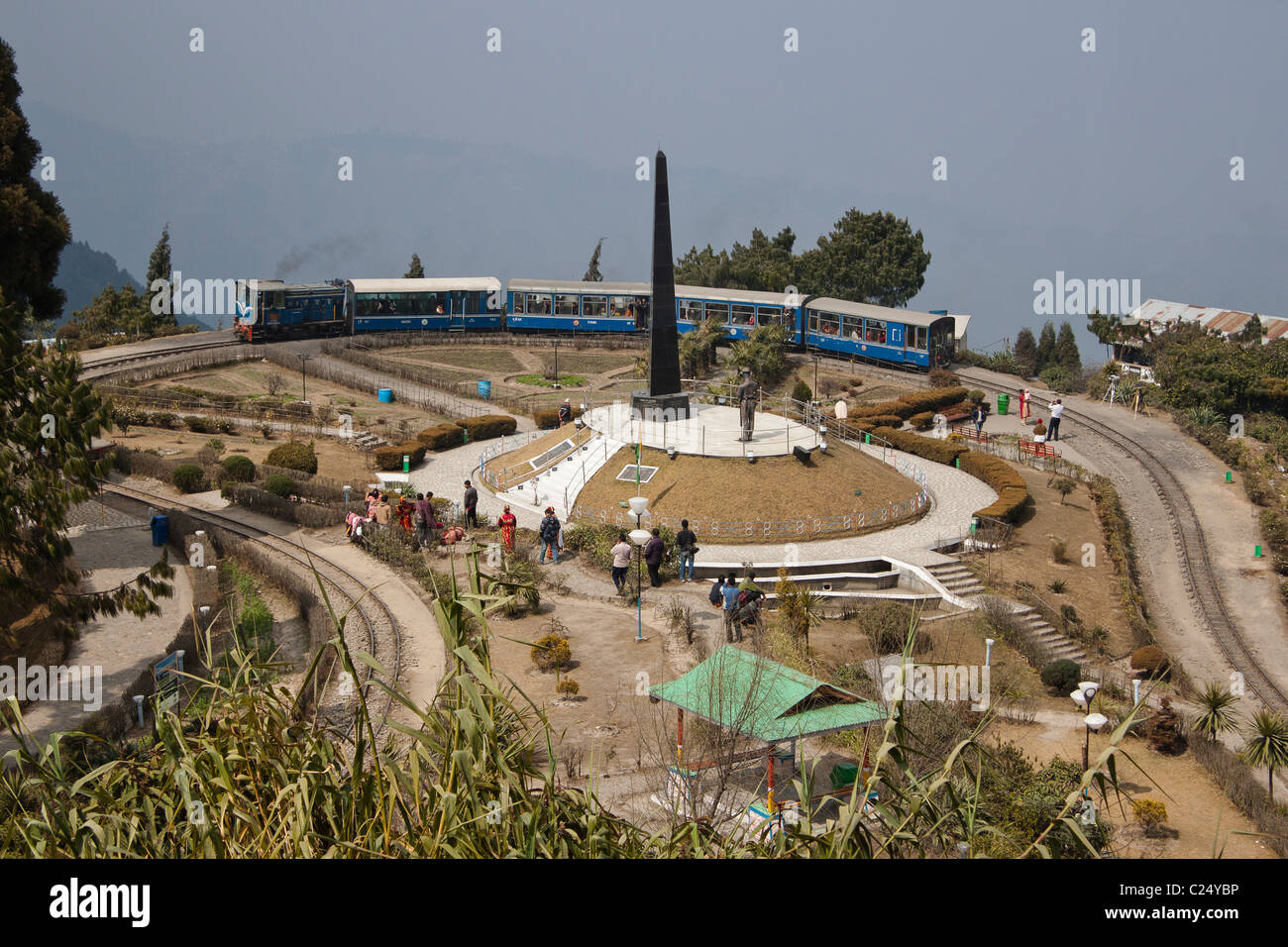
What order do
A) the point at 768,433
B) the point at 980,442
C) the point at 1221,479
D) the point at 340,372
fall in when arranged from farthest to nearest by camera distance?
the point at 340,372 < the point at 980,442 < the point at 1221,479 < the point at 768,433

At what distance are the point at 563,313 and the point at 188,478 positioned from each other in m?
31.7

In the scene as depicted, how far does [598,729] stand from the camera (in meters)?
19.6

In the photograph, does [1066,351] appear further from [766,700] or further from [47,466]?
[47,466]

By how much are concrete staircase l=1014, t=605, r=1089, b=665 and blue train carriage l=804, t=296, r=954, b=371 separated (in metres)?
29.7

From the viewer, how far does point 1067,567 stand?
31.4 meters

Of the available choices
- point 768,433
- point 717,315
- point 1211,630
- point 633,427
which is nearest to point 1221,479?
point 1211,630

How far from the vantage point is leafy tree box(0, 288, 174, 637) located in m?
19.1

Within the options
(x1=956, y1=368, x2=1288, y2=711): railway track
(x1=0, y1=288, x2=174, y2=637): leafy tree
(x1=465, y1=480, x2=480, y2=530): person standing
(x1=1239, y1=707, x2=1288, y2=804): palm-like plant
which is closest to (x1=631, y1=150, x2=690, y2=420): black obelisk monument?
(x1=465, y1=480, x2=480, y2=530): person standing

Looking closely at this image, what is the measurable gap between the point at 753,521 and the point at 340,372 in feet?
86.9

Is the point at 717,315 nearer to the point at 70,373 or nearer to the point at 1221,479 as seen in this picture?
the point at 1221,479

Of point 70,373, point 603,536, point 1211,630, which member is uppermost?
point 70,373

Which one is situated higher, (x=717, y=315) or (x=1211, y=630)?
(x=717, y=315)

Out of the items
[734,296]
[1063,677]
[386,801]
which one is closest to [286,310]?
[734,296]

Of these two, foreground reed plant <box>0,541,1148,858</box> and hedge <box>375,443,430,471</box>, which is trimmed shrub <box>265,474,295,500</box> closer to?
hedge <box>375,443,430,471</box>
